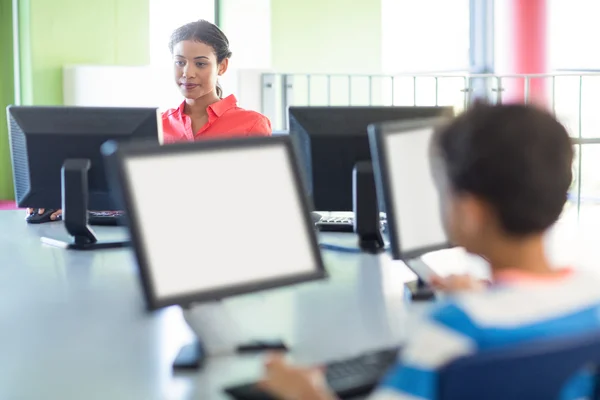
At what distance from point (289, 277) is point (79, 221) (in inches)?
42.5

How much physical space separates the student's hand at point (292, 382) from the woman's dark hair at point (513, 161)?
28cm

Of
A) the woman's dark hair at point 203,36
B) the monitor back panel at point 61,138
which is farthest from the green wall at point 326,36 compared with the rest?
the monitor back panel at point 61,138

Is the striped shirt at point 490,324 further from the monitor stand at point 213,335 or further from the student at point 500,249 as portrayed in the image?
the monitor stand at point 213,335

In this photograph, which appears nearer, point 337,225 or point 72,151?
point 72,151

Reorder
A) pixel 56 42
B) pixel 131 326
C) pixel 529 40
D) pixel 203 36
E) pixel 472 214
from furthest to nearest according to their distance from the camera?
pixel 529 40, pixel 56 42, pixel 203 36, pixel 131 326, pixel 472 214

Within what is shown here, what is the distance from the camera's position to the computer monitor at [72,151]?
7.80ft

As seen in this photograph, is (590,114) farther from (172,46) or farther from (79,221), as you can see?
(79,221)

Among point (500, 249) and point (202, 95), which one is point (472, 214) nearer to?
point (500, 249)

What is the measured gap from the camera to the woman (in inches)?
123

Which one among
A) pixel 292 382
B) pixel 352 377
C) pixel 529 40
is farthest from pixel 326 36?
pixel 292 382

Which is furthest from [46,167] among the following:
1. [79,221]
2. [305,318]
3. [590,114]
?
[590,114]

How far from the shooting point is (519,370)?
90 cm

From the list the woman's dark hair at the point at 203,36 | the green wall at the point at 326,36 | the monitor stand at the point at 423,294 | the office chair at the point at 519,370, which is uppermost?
the green wall at the point at 326,36

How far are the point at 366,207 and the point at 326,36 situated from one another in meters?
4.80
